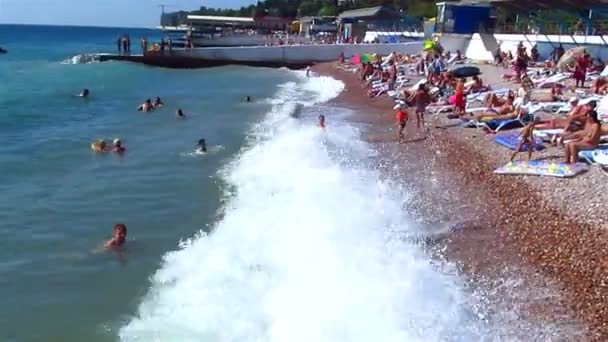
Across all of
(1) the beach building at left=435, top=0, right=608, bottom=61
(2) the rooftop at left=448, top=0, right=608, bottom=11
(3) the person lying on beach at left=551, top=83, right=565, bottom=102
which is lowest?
(3) the person lying on beach at left=551, top=83, right=565, bottom=102

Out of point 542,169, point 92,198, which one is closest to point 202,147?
point 92,198

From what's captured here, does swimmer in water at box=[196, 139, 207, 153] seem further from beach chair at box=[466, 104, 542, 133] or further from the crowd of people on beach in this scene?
beach chair at box=[466, 104, 542, 133]

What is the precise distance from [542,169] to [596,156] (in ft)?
3.35

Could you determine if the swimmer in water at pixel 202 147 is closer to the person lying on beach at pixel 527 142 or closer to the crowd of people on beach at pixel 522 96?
the crowd of people on beach at pixel 522 96

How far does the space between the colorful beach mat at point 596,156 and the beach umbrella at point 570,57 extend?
15130mm

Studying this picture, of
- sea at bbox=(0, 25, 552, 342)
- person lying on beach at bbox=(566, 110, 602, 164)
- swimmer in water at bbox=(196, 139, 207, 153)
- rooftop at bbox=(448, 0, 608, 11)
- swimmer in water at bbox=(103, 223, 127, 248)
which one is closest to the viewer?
sea at bbox=(0, 25, 552, 342)

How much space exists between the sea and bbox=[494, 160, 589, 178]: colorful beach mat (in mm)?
2093

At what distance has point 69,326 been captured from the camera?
7.57 m

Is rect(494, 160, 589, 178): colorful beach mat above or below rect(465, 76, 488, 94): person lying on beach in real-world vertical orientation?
below

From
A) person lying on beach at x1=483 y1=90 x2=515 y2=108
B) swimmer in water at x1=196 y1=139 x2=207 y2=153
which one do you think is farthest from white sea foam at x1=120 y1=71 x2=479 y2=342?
person lying on beach at x1=483 y1=90 x2=515 y2=108

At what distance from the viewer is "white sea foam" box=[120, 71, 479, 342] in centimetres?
718

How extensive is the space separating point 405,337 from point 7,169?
1267 cm

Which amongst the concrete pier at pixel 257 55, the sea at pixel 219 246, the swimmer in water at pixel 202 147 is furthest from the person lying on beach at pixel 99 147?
the concrete pier at pixel 257 55

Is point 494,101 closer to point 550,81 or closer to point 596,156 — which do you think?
point 550,81
